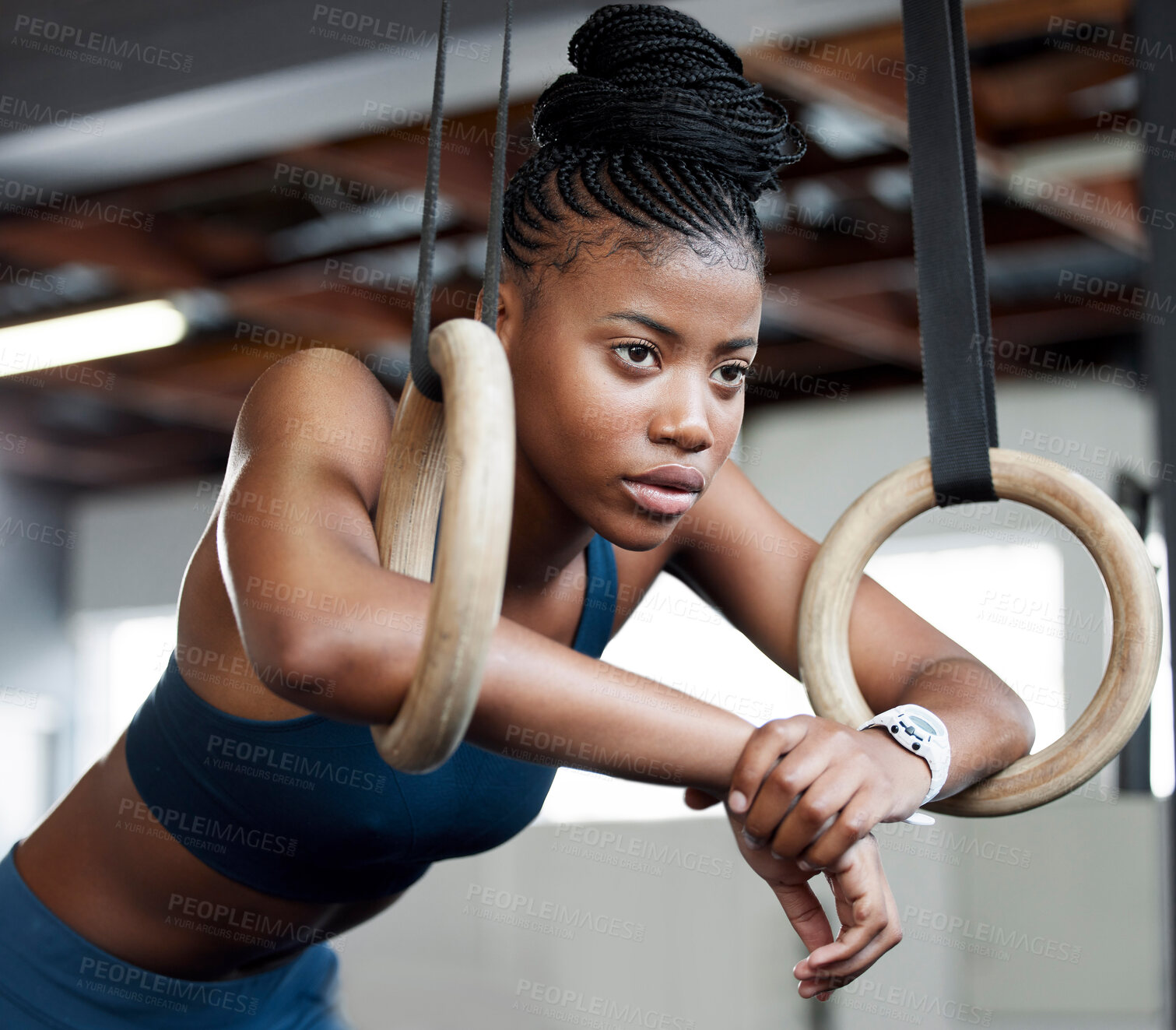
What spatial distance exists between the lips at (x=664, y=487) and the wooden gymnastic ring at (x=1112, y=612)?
23 cm

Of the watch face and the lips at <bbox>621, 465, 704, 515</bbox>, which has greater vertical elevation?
the lips at <bbox>621, 465, 704, 515</bbox>

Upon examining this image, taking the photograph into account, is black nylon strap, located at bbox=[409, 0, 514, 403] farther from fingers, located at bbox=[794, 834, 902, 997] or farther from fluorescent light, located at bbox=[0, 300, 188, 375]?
fluorescent light, located at bbox=[0, 300, 188, 375]

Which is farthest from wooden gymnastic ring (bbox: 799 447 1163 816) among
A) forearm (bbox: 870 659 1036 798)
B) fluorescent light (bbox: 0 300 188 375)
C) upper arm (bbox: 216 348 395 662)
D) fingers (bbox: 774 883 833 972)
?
fluorescent light (bbox: 0 300 188 375)

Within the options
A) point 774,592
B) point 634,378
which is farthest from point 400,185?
point 634,378

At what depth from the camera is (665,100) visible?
0.89 m

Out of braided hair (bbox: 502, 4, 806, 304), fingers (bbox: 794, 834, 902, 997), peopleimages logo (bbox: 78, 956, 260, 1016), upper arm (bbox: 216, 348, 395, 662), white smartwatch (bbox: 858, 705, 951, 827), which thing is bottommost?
peopleimages logo (bbox: 78, 956, 260, 1016)

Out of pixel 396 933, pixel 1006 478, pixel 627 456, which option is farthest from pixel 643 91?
pixel 396 933

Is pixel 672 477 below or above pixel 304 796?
above

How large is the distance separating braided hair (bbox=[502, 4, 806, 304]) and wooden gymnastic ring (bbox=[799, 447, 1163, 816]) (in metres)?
0.25

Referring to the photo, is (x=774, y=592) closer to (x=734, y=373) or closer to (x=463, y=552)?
(x=734, y=373)

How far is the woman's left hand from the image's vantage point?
2.31 ft

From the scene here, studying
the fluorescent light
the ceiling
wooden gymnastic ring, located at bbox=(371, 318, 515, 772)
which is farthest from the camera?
the fluorescent light

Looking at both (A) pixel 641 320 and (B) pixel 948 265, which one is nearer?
(A) pixel 641 320

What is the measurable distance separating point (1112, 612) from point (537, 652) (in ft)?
1.80
